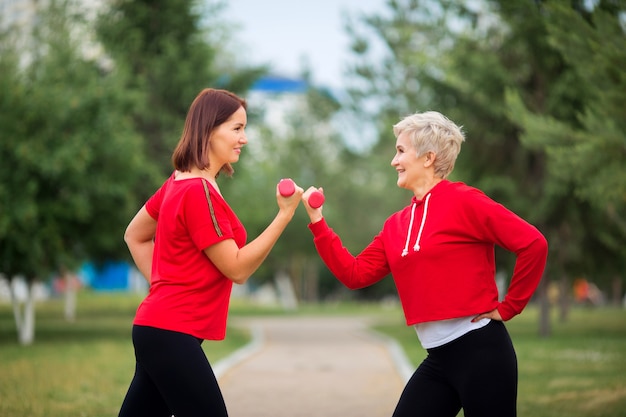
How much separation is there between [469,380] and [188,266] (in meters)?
1.30

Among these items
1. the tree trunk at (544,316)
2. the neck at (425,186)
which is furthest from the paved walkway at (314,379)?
the neck at (425,186)

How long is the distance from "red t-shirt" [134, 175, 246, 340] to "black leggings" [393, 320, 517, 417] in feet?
3.24

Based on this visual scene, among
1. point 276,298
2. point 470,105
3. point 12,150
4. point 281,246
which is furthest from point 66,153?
point 276,298

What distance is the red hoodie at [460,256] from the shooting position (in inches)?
164

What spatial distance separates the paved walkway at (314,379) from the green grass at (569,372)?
3.01ft

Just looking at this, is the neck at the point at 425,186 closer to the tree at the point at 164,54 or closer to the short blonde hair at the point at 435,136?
the short blonde hair at the point at 435,136

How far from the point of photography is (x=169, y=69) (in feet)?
78.6

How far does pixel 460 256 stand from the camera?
4254mm

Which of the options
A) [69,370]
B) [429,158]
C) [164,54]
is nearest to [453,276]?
[429,158]

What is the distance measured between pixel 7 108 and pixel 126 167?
9.74 feet

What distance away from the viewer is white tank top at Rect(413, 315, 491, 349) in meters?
4.21

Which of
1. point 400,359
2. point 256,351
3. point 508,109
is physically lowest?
point 256,351

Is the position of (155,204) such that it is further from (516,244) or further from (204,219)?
(516,244)

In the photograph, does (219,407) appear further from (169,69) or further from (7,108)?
(169,69)
